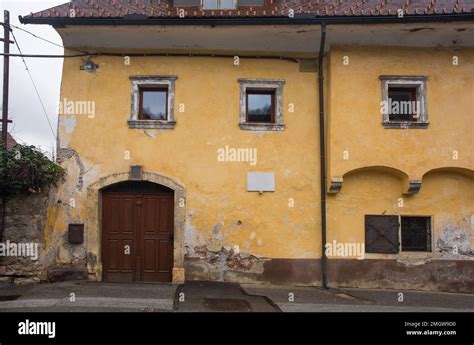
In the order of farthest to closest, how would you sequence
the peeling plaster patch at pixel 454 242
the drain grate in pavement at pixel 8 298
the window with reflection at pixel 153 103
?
the window with reflection at pixel 153 103
the peeling plaster patch at pixel 454 242
the drain grate in pavement at pixel 8 298

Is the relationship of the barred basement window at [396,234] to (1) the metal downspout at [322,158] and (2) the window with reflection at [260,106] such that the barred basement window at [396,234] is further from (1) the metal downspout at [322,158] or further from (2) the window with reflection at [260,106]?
(2) the window with reflection at [260,106]

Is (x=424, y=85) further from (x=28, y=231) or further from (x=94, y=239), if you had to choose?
(x=28, y=231)

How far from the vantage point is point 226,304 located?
7.67m

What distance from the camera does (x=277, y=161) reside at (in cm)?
1007

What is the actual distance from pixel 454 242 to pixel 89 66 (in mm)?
9829

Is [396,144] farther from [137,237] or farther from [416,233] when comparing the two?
[137,237]

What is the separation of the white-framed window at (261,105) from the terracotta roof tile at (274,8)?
1639 millimetres

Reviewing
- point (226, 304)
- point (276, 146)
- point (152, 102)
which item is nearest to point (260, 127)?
point (276, 146)

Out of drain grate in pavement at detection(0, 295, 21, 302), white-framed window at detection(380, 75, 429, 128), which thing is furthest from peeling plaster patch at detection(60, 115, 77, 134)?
white-framed window at detection(380, 75, 429, 128)

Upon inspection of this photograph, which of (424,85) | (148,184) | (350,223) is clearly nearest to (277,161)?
(350,223)

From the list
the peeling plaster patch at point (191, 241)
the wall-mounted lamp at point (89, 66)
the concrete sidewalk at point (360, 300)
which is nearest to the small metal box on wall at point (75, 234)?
the peeling plaster patch at point (191, 241)

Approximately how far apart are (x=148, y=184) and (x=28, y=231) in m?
2.79

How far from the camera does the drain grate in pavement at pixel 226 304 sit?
731cm

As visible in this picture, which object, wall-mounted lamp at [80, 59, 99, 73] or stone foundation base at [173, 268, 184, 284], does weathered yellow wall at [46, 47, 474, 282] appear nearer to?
wall-mounted lamp at [80, 59, 99, 73]
